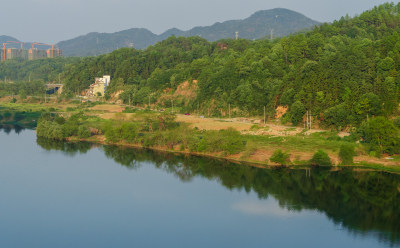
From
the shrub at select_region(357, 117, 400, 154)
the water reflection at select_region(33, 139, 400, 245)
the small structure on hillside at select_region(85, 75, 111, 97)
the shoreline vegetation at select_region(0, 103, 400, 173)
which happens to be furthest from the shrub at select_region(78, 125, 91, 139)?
the small structure on hillside at select_region(85, 75, 111, 97)

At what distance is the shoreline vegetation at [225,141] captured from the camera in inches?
1073

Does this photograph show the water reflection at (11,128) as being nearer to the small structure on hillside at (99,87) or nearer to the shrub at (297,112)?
the small structure on hillside at (99,87)

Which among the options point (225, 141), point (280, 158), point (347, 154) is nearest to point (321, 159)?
point (347, 154)

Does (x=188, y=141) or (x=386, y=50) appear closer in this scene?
(x=188, y=141)

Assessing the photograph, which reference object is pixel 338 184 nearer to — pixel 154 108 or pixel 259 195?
pixel 259 195

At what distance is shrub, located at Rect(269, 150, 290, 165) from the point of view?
27.4 m

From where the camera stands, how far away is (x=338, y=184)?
24.5m

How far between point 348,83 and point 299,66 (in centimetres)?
782

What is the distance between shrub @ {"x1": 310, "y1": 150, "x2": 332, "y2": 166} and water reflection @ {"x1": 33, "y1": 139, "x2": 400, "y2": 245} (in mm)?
685

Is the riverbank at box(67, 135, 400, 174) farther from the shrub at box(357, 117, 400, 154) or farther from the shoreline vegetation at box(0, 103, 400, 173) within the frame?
the shrub at box(357, 117, 400, 154)

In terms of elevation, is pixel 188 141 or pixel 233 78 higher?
pixel 233 78

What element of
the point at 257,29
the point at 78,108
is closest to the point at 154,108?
the point at 78,108

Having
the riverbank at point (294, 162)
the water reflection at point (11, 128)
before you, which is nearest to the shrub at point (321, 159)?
the riverbank at point (294, 162)

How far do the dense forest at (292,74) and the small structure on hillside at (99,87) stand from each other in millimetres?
1135
